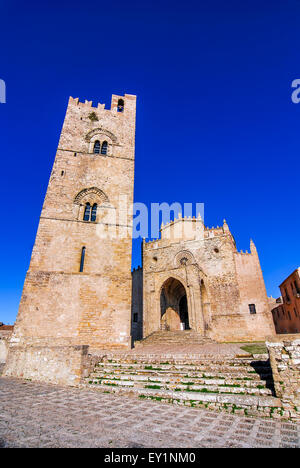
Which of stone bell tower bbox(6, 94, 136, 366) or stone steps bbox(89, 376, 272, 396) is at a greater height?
stone bell tower bbox(6, 94, 136, 366)

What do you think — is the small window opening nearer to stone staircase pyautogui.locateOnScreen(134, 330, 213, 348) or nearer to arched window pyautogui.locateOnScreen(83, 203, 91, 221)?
arched window pyautogui.locateOnScreen(83, 203, 91, 221)

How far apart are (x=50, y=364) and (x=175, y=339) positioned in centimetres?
1095

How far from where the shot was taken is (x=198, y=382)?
5371mm

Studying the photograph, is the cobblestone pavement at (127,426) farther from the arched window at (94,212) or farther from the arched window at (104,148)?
the arched window at (104,148)

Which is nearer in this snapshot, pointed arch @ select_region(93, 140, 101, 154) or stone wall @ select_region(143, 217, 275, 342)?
pointed arch @ select_region(93, 140, 101, 154)

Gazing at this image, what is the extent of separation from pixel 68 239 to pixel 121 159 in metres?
6.90

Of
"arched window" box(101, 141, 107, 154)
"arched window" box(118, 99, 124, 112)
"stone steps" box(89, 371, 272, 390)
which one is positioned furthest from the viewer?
"arched window" box(118, 99, 124, 112)

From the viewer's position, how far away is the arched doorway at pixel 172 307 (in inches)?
897

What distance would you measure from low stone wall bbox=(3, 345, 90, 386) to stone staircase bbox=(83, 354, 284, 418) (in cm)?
50

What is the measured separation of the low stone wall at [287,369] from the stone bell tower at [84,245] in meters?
8.98

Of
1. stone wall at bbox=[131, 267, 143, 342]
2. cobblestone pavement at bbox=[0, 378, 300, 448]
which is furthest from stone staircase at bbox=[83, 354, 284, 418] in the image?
stone wall at bbox=[131, 267, 143, 342]

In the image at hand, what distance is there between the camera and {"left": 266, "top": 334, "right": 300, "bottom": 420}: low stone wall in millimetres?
3984

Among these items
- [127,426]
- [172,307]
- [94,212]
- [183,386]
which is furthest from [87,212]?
[172,307]
